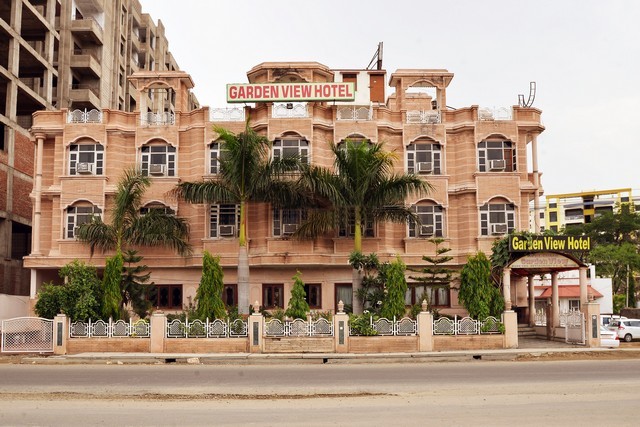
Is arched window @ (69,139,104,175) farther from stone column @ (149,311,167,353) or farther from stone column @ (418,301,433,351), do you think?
stone column @ (418,301,433,351)

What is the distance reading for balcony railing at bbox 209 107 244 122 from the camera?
3481cm

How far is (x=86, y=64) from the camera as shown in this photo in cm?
5375

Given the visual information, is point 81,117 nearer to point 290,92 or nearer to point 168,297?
point 168,297

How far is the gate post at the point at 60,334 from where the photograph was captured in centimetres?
2689

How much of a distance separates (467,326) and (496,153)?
10.8 m

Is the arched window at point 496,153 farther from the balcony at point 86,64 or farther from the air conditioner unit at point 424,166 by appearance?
the balcony at point 86,64

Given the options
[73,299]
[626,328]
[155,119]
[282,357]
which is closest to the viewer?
[282,357]

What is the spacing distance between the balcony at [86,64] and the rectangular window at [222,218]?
84.5 feet

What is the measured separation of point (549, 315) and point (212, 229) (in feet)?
54.1

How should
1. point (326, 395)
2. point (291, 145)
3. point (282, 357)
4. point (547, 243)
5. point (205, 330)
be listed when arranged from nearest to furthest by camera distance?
point (326, 395) < point (282, 357) < point (205, 330) < point (547, 243) < point (291, 145)

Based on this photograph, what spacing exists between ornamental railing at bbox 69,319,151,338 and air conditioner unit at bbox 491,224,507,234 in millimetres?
17134

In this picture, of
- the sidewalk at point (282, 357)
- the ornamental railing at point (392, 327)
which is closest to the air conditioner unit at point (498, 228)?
the sidewalk at point (282, 357)

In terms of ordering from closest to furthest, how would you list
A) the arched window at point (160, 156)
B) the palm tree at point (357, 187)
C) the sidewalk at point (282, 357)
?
1. the sidewalk at point (282, 357)
2. the palm tree at point (357, 187)
3. the arched window at point (160, 156)

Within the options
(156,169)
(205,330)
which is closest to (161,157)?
(156,169)
